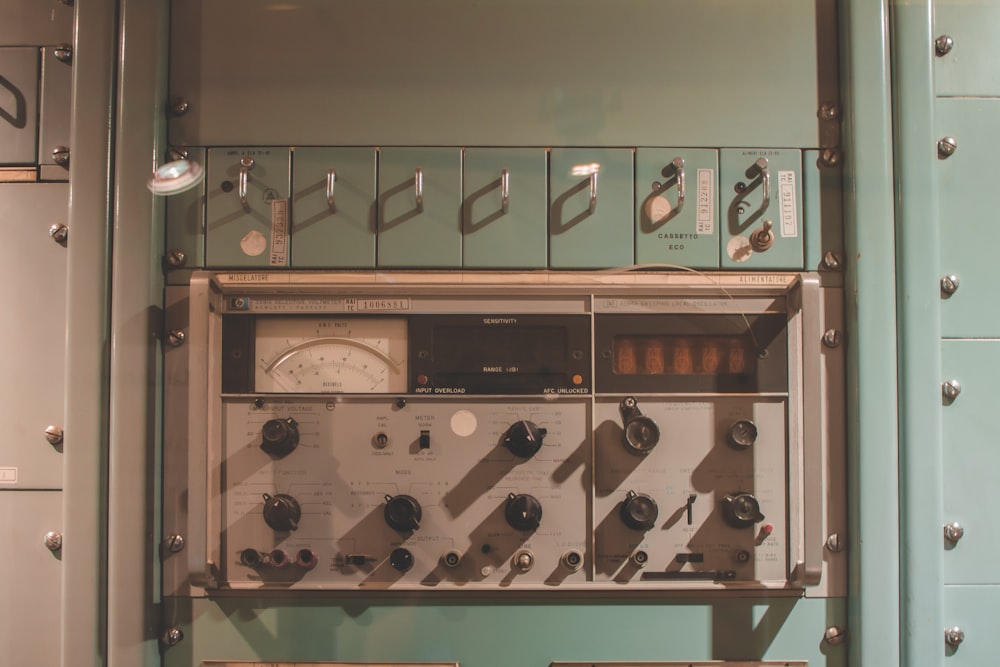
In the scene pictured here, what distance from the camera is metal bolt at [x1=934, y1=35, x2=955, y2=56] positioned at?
137 cm

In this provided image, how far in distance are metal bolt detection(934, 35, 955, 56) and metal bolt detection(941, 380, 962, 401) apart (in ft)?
2.58

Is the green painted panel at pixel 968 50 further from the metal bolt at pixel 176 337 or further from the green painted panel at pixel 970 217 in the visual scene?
the metal bolt at pixel 176 337

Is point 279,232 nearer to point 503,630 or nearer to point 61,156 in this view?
point 61,156

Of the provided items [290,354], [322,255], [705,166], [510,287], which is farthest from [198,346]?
[705,166]

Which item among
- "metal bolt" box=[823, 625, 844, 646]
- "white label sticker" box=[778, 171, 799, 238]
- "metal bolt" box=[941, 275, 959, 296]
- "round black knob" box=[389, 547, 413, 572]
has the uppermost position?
"white label sticker" box=[778, 171, 799, 238]

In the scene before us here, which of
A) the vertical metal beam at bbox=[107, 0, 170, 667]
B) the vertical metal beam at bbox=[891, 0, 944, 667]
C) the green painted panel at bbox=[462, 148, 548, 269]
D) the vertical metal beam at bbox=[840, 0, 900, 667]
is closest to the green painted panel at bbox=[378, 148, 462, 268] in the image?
the green painted panel at bbox=[462, 148, 548, 269]

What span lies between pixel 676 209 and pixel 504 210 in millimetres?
409

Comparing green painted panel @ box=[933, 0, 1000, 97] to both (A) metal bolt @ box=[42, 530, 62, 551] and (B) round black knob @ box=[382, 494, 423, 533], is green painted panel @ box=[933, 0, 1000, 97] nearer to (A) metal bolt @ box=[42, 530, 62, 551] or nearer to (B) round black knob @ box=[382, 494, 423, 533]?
(B) round black knob @ box=[382, 494, 423, 533]

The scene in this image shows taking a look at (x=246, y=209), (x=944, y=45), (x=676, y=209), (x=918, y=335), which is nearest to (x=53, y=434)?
(x=246, y=209)

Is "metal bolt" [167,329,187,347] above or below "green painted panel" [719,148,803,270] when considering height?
below

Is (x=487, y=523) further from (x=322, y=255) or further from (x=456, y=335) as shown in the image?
(x=322, y=255)

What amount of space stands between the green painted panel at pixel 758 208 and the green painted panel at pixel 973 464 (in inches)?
17.2

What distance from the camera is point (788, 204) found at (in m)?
1.37

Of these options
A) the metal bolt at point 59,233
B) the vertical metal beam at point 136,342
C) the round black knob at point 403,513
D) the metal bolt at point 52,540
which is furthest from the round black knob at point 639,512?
the metal bolt at point 59,233
